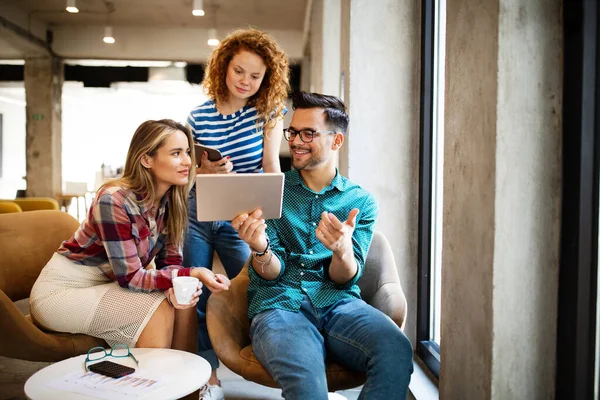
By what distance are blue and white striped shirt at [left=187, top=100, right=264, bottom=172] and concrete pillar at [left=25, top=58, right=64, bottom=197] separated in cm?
1054

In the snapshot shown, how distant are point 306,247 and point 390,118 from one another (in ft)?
4.96

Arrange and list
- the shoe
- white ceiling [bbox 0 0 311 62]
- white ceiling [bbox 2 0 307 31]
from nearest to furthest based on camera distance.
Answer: the shoe < white ceiling [bbox 2 0 307 31] < white ceiling [bbox 0 0 311 62]

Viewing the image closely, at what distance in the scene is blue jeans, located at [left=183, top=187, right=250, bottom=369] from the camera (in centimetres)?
254

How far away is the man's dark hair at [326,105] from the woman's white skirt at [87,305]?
948 millimetres

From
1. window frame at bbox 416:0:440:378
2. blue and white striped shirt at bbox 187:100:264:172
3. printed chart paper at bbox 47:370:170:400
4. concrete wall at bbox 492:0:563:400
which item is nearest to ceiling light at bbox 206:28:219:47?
window frame at bbox 416:0:440:378

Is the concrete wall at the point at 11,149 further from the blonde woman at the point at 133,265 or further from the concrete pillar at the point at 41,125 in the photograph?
the blonde woman at the point at 133,265

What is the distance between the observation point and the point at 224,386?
2.93 m

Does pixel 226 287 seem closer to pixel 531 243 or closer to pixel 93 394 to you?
pixel 93 394

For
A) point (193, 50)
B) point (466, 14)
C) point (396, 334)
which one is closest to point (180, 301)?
point (396, 334)

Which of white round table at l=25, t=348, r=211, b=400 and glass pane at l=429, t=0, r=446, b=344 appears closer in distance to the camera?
white round table at l=25, t=348, r=211, b=400

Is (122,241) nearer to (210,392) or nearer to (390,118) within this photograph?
(210,392)

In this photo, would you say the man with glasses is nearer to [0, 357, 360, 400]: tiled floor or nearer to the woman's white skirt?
the woman's white skirt

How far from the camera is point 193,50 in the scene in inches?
459

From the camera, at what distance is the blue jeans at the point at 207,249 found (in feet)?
8.34
